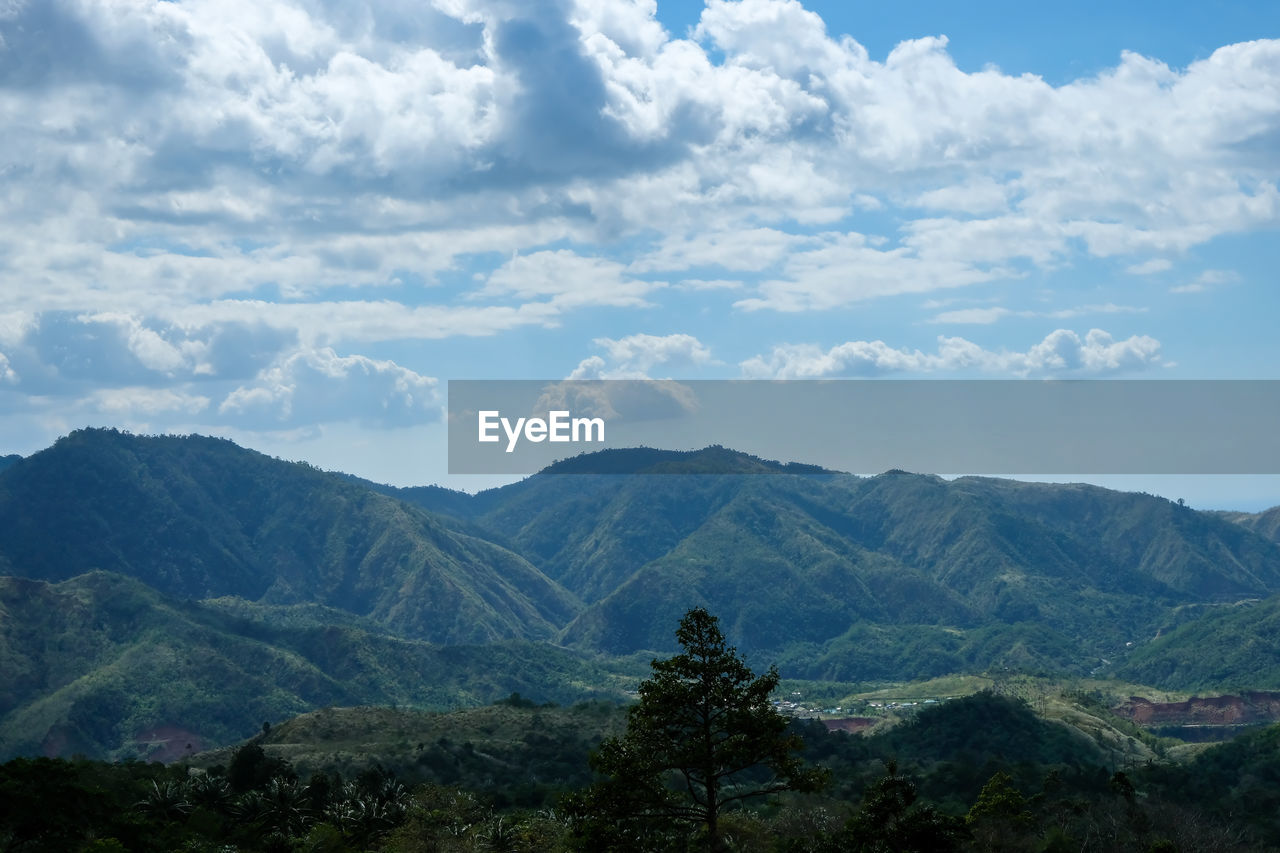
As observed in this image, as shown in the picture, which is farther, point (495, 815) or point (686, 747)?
point (495, 815)

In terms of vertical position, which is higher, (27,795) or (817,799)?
(27,795)

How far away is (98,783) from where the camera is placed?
108 metres

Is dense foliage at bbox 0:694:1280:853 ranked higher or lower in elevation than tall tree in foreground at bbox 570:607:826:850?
lower

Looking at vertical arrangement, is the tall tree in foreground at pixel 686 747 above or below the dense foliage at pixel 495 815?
above

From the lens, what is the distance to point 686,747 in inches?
2299

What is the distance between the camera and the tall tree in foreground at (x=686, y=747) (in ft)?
188

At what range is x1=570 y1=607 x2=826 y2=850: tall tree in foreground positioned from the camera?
188ft

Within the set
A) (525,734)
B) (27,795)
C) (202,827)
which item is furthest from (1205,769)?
(27,795)

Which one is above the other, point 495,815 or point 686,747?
point 686,747

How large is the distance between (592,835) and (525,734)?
128 metres

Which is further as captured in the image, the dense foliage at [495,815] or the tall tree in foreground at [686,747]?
the dense foliage at [495,815]

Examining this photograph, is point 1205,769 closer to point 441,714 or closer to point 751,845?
Answer: point 441,714

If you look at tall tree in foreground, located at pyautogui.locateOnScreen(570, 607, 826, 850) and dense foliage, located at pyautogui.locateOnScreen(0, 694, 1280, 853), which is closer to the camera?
tall tree in foreground, located at pyautogui.locateOnScreen(570, 607, 826, 850)

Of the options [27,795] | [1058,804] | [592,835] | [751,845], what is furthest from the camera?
[1058,804]
